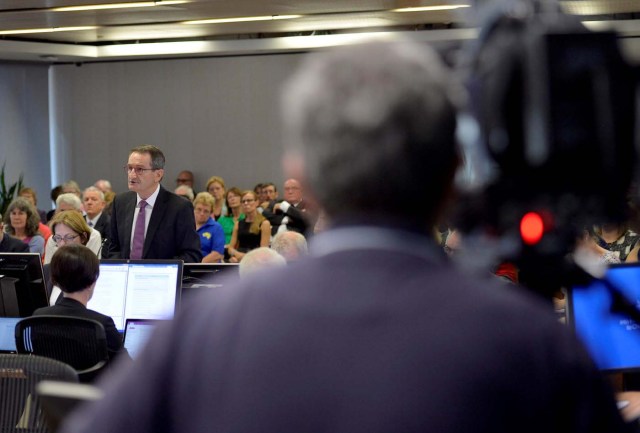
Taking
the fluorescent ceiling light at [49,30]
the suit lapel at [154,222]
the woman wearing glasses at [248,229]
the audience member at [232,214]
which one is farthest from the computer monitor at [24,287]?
the fluorescent ceiling light at [49,30]

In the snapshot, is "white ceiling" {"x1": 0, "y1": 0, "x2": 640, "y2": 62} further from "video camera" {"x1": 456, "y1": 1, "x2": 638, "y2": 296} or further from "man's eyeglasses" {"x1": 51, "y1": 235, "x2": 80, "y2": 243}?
"video camera" {"x1": 456, "y1": 1, "x2": 638, "y2": 296}

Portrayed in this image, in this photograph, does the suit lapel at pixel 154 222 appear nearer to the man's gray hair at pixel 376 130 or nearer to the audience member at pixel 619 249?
the audience member at pixel 619 249

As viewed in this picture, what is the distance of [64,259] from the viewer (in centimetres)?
385

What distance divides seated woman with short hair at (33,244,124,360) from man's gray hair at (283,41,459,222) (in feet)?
9.66

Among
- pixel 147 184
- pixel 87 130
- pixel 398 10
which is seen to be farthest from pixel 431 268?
pixel 87 130

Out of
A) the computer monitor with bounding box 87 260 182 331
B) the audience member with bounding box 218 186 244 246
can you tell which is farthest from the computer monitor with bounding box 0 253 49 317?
the audience member with bounding box 218 186 244 246

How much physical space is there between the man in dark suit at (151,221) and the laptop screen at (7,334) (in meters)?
1.01

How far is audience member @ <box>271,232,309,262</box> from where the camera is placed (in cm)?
438

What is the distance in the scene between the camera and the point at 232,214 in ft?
36.4

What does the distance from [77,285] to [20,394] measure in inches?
34.0

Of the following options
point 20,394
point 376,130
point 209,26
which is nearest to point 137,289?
point 20,394

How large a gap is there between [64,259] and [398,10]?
6816mm

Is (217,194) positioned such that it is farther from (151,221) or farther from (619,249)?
(619,249)

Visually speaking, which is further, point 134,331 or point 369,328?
point 134,331
